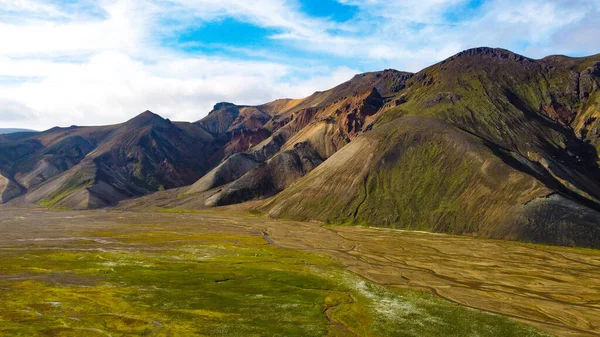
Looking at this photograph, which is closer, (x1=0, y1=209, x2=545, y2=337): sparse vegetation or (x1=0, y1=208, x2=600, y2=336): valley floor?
(x1=0, y1=209, x2=545, y2=337): sparse vegetation

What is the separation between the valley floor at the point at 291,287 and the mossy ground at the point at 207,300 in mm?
222

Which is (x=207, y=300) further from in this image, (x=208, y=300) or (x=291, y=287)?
(x=291, y=287)

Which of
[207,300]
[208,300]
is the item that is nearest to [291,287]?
[208,300]

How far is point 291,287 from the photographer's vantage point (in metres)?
81.7

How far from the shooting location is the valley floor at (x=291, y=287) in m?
58.7

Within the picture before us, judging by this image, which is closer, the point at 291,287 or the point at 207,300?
the point at 207,300

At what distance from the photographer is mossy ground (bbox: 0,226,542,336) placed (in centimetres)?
5678

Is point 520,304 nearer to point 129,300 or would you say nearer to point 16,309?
Answer: point 129,300

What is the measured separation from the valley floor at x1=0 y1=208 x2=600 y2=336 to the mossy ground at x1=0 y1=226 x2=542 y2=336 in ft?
0.73

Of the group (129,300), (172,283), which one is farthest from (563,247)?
(129,300)

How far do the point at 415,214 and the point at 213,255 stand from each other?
10589cm

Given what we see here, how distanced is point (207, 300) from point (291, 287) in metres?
17.8

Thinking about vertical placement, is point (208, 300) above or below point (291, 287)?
above

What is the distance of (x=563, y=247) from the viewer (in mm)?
147625
